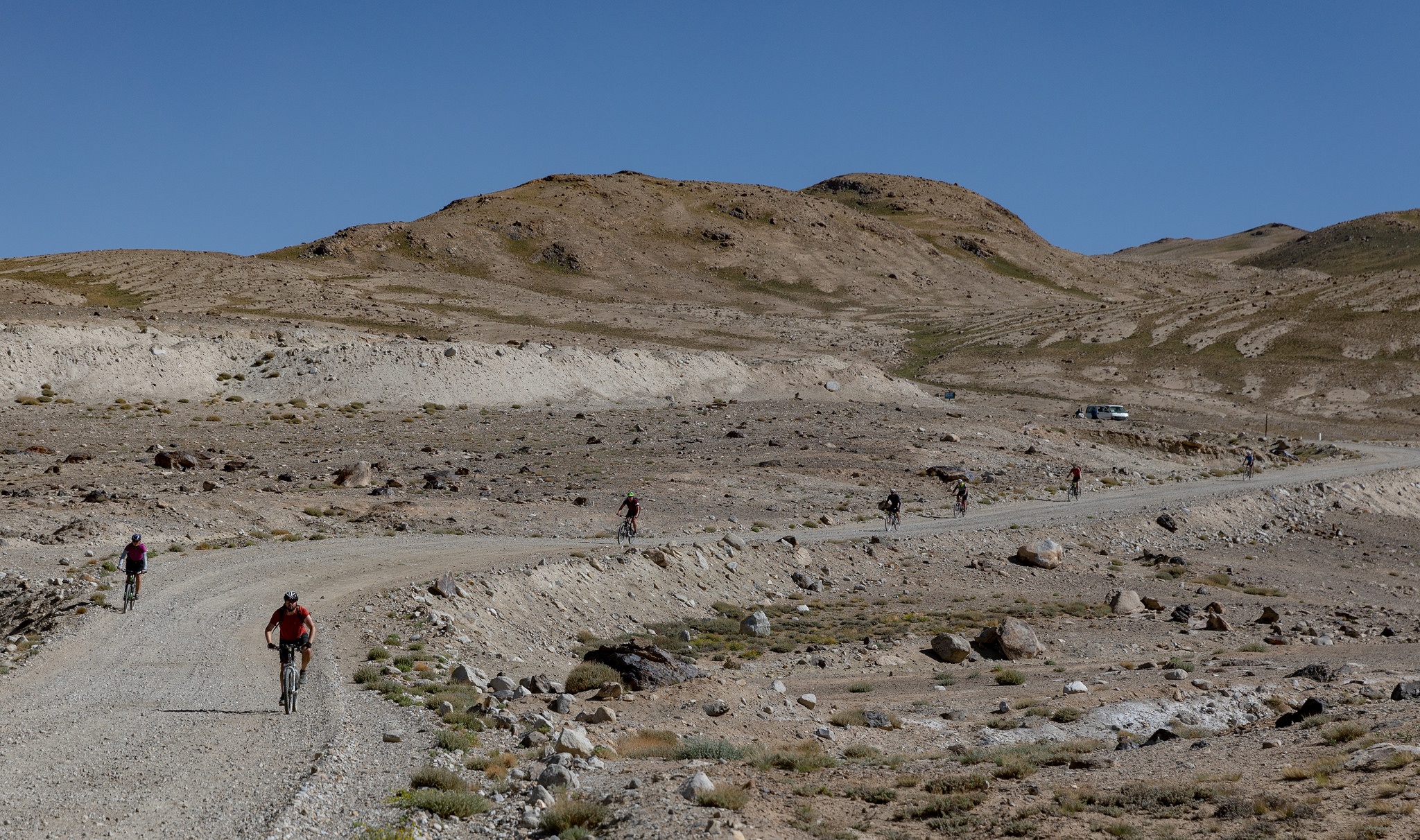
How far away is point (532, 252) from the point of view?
548 feet

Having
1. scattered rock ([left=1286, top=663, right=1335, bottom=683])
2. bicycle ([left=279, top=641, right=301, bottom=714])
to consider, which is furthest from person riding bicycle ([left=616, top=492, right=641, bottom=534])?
scattered rock ([left=1286, top=663, right=1335, bottom=683])

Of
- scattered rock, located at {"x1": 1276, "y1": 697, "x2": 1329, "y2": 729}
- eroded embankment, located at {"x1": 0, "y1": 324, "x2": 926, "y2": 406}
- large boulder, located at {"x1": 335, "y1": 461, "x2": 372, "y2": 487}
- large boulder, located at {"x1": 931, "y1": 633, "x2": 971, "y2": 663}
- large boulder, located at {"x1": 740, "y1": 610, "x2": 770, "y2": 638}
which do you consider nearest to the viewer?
scattered rock, located at {"x1": 1276, "y1": 697, "x2": 1329, "y2": 729}

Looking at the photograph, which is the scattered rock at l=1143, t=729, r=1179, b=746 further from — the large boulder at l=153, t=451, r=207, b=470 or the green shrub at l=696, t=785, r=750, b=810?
the large boulder at l=153, t=451, r=207, b=470

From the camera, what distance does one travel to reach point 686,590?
32094 millimetres

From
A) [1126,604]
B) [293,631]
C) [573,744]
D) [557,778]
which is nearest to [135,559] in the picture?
[293,631]

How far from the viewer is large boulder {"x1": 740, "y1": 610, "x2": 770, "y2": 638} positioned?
2819 centimetres

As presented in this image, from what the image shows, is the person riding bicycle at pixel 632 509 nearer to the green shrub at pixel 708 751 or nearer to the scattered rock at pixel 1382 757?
the green shrub at pixel 708 751

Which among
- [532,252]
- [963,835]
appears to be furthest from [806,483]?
[532,252]

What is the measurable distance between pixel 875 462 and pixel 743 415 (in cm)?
1333

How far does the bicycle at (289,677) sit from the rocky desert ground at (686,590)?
284 millimetres

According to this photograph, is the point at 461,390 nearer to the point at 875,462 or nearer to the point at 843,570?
the point at 875,462

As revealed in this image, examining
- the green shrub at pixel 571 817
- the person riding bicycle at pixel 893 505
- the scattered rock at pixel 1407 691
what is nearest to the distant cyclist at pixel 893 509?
the person riding bicycle at pixel 893 505

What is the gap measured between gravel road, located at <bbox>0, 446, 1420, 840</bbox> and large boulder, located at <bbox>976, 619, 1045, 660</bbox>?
13.3 metres

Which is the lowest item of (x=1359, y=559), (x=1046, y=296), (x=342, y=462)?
(x=1359, y=559)
